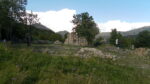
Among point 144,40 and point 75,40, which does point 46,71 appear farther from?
point 75,40

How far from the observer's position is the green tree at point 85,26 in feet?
192

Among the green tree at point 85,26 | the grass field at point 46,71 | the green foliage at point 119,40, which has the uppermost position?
the green tree at point 85,26

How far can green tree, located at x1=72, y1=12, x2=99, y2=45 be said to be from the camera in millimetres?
58425

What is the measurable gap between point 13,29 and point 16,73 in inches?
1778

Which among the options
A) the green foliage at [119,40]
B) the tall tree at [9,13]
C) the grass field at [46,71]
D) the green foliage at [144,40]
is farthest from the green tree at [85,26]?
the grass field at [46,71]

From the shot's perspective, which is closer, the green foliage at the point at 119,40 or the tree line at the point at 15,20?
the tree line at the point at 15,20

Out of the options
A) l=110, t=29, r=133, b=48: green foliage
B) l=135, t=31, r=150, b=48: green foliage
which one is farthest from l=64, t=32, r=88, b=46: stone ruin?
l=135, t=31, r=150, b=48: green foliage

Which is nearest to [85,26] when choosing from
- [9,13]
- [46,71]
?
[9,13]

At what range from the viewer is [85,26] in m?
58.8

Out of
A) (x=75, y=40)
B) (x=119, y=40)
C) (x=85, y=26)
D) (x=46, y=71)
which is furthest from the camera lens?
(x=75, y=40)

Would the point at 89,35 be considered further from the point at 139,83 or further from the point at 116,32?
the point at 139,83

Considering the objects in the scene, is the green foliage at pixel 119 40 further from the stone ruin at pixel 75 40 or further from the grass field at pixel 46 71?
the grass field at pixel 46 71

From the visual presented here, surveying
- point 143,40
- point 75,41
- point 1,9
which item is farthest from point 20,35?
point 143,40

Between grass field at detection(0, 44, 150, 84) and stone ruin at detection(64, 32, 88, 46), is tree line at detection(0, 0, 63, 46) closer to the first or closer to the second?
stone ruin at detection(64, 32, 88, 46)
